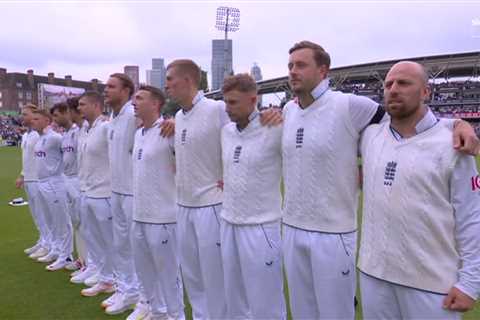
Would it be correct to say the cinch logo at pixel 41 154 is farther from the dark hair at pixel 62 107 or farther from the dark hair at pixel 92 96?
the dark hair at pixel 92 96

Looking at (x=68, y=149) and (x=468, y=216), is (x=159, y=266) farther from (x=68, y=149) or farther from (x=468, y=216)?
(x=468, y=216)

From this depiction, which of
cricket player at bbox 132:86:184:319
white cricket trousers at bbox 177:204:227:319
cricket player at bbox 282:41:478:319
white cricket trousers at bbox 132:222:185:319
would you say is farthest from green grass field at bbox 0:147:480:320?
cricket player at bbox 282:41:478:319

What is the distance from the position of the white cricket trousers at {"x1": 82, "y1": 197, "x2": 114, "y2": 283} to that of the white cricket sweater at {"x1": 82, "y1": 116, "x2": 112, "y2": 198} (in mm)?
113

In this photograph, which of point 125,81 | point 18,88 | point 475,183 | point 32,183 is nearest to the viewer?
point 475,183

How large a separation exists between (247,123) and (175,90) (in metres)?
0.98

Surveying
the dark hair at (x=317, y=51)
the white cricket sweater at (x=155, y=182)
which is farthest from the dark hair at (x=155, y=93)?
the dark hair at (x=317, y=51)

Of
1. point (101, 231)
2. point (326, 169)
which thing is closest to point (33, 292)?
point (101, 231)

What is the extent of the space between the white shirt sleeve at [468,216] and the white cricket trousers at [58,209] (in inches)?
255

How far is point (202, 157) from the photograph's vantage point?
4.36 m

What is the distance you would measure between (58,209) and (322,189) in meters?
5.70

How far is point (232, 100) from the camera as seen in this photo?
3.86 metres

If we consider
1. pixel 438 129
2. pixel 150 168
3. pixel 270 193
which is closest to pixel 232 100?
pixel 270 193

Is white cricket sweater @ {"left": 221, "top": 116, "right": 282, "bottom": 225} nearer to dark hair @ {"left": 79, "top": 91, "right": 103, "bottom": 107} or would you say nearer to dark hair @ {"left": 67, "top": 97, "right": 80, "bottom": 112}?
dark hair @ {"left": 79, "top": 91, "right": 103, "bottom": 107}

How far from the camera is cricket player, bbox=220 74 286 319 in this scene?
12.4 ft
